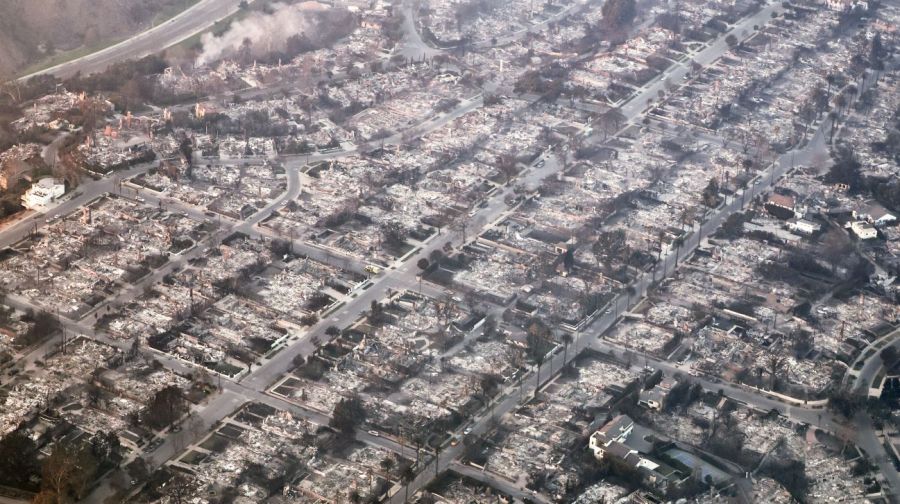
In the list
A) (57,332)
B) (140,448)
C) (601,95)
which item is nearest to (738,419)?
(140,448)

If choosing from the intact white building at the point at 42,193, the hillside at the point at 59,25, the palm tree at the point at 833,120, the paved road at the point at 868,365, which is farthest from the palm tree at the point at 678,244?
the hillside at the point at 59,25

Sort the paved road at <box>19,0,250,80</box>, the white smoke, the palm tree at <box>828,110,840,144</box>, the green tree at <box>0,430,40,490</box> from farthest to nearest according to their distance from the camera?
1. the white smoke
2. the paved road at <box>19,0,250,80</box>
3. the palm tree at <box>828,110,840,144</box>
4. the green tree at <box>0,430,40,490</box>

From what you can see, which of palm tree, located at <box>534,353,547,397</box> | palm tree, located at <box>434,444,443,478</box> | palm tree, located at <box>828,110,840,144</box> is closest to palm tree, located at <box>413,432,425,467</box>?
palm tree, located at <box>434,444,443,478</box>

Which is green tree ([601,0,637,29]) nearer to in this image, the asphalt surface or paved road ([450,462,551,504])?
the asphalt surface

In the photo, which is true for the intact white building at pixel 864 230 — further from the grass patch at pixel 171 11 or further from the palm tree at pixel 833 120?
the grass patch at pixel 171 11

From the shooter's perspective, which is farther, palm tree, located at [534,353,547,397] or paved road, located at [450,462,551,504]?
palm tree, located at [534,353,547,397]

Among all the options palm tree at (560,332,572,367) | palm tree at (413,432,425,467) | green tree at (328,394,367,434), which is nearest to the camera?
palm tree at (413,432,425,467)
